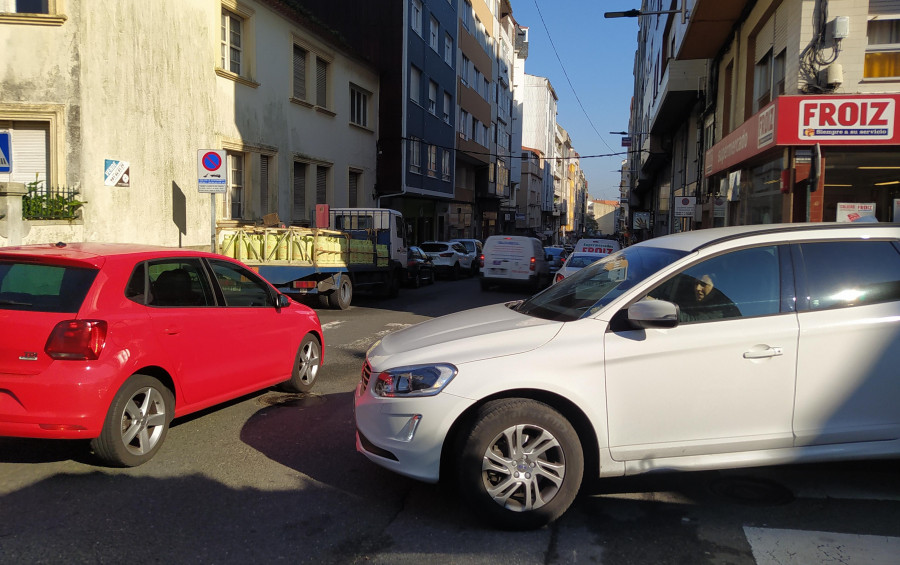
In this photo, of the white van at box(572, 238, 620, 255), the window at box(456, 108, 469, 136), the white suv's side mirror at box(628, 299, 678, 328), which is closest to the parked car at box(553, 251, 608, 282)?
the white van at box(572, 238, 620, 255)

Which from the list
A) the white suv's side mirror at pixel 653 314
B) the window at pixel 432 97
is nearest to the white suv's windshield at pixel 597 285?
the white suv's side mirror at pixel 653 314

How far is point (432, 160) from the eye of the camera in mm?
33531

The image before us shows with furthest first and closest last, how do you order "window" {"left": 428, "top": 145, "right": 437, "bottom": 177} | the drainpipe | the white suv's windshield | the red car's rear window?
"window" {"left": 428, "top": 145, "right": 437, "bottom": 177} < the drainpipe < the red car's rear window < the white suv's windshield

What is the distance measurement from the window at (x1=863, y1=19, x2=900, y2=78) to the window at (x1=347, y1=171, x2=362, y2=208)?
1833 centimetres

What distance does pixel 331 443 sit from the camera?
5.39 metres

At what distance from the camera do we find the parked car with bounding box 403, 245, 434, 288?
20953mm

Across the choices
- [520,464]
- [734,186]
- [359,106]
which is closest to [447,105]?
[359,106]

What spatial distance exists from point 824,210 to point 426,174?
853 inches

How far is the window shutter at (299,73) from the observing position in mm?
→ 21297

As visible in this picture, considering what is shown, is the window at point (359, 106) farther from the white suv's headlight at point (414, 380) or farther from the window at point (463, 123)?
the white suv's headlight at point (414, 380)

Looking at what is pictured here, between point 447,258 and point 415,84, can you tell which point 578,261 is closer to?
point 447,258

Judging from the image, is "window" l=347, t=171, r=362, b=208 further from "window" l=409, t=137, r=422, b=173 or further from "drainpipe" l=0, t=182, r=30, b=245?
"drainpipe" l=0, t=182, r=30, b=245

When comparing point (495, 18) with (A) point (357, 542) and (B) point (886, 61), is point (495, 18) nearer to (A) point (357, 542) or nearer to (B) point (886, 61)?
(B) point (886, 61)

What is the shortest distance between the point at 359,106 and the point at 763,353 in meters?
24.6
